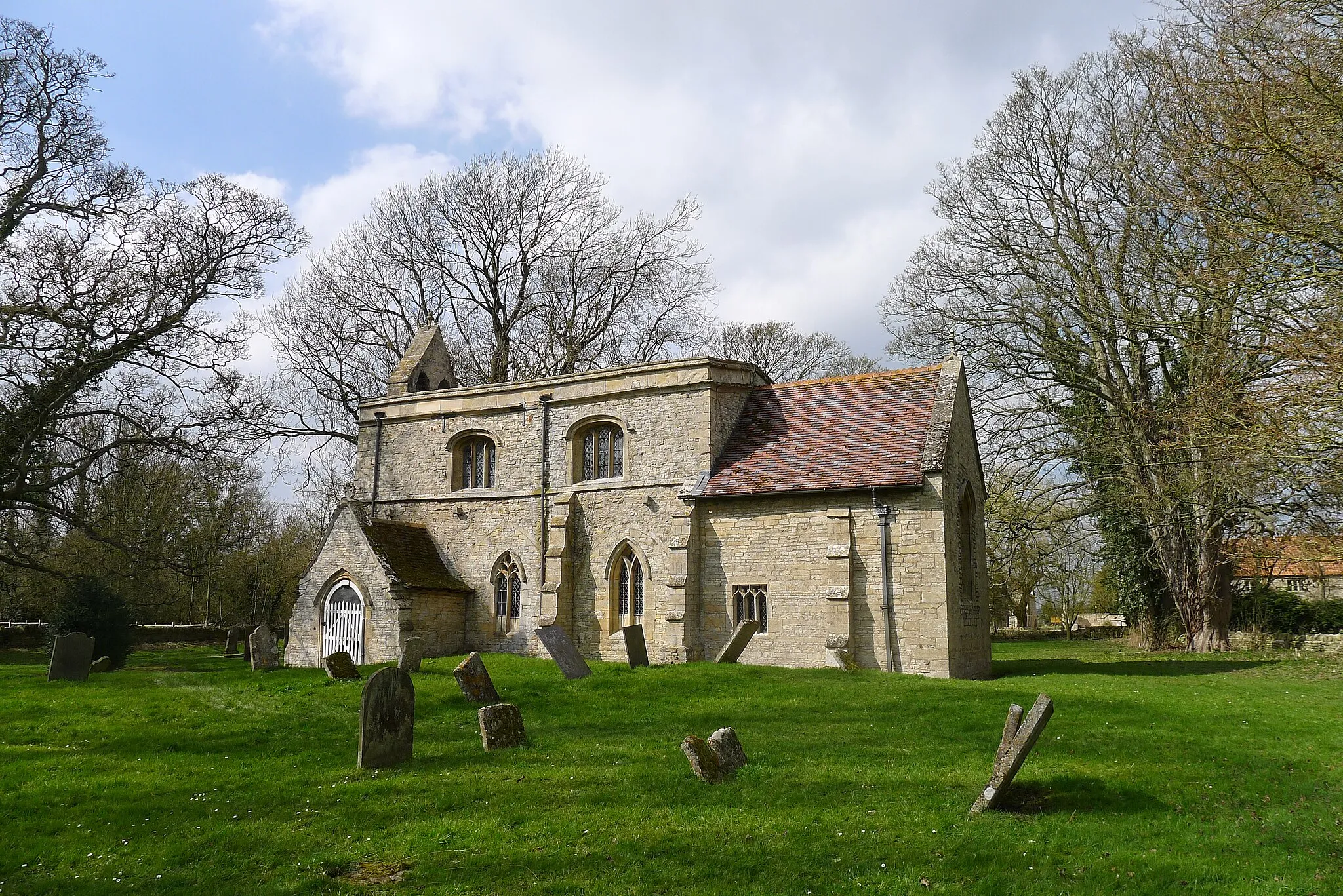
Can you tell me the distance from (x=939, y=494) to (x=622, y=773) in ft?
37.2

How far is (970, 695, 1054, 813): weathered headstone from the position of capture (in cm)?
833

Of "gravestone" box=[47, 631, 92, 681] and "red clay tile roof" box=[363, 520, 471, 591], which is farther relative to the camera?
"red clay tile roof" box=[363, 520, 471, 591]

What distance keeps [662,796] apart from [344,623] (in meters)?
15.6

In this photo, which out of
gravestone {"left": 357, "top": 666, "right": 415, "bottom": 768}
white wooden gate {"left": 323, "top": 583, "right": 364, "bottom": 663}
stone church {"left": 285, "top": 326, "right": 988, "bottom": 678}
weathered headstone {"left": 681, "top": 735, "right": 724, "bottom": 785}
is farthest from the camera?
white wooden gate {"left": 323, "top": 583, "right": 364, "bottom": 663}

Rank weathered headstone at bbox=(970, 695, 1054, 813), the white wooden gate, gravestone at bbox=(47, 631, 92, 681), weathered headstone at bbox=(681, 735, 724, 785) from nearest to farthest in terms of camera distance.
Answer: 1. weathered headstone at bbox=(970, 695, 1054, 813)
2. weathered headstone at bbox=(681, 735, 724, 785)
3. gravestone at bbox=(47, 631, 92, 681)
4. the white wooden gate

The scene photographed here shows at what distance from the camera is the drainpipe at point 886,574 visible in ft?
62.7

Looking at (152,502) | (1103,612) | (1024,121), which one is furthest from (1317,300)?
(1103,612)

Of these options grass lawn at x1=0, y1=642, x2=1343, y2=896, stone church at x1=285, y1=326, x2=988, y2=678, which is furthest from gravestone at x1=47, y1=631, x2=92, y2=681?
stone church at x1=285, y1=326, x2=988, y2=678

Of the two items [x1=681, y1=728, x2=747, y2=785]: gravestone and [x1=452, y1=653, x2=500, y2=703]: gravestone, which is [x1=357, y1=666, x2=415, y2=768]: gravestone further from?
[x1=681, y1=728, x2=747, y2=785]: gravestone

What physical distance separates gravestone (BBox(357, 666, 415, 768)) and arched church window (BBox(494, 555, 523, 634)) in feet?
43.3

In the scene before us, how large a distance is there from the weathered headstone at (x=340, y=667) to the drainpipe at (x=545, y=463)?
7464 mm

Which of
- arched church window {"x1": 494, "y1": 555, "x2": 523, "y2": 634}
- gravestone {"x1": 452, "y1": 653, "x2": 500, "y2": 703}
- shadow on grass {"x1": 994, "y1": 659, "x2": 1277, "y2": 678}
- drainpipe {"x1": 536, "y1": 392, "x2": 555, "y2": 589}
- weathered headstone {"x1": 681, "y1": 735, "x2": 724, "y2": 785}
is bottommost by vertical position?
shadow on grass {"x1": 994, "y1": 659, "x2": 1277, "y2": 678}

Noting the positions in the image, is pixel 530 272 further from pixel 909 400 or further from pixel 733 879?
pixel 733 879

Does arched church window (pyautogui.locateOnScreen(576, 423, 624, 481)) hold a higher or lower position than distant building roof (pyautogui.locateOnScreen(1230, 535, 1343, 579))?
higher
